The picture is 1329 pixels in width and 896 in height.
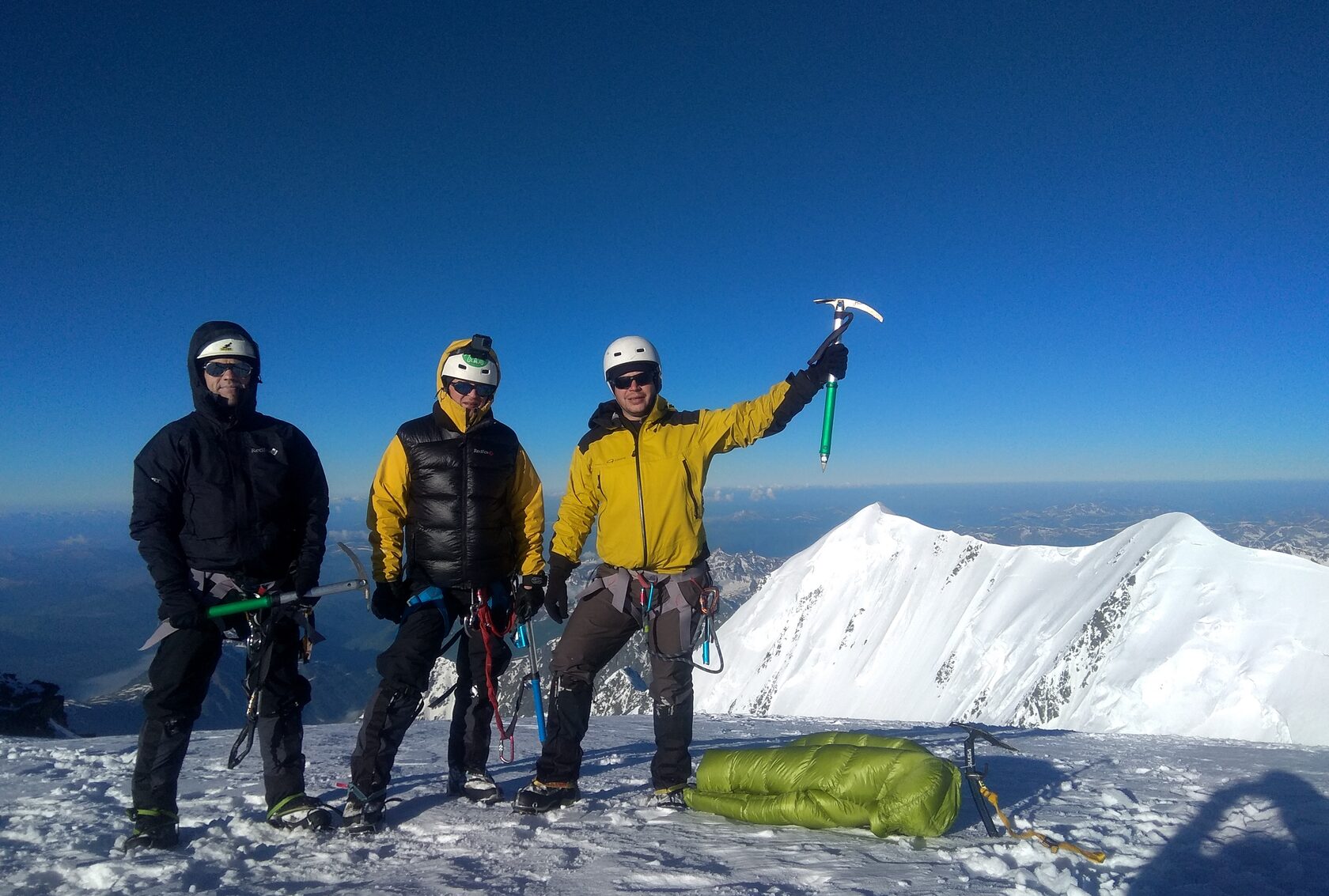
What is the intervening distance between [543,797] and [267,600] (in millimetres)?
2565

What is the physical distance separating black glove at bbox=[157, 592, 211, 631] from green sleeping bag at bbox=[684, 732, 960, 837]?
3.78 metres

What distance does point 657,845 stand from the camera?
14.4 feet

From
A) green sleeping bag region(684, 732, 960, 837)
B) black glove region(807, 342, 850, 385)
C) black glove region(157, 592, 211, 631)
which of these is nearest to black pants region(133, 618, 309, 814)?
black glove region(157, 592, 211, 631)

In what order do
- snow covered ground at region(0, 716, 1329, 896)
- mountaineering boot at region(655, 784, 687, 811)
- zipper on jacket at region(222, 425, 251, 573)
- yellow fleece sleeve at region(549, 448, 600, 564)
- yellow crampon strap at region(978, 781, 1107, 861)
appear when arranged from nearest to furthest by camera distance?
1. snow covered ground at region(0, 716, 1329, 896)
2. yellow crampon strap at region(978, 781, 1107, 861)
3. zipper on jacket at region(222, 425, 251, 573)
4. mountaineering boot at region(655, 784, 687, 811)
5. yellow fleece sleeve at region(549, 448, 600, 564)

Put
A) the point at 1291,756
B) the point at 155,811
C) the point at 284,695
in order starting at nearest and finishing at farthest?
1. the point at 155,811
2. the point at 284,695
3. the point at 1291,756

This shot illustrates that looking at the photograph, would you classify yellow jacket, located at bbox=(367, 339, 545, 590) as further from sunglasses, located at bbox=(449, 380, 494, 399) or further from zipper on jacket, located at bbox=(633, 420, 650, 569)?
zipper on jacket, located at bbox=(633, 420, 650, 569)

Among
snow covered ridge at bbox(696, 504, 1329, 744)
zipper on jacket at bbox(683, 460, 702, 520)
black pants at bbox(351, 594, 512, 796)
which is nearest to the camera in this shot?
black pants at bbox(351, 594, 512, 796)

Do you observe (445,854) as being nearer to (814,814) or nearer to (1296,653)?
(814,814)

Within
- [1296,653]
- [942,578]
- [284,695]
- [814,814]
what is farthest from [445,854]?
[942,578]

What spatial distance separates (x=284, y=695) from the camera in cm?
497

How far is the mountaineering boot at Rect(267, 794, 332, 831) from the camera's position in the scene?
15.3 ft

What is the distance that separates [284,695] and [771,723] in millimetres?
8636

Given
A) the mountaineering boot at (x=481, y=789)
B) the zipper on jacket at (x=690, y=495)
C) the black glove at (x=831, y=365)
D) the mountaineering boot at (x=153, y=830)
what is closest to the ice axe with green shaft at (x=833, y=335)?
the black glove at (x=831, y=365)

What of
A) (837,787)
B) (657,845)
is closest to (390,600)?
(657,845)
